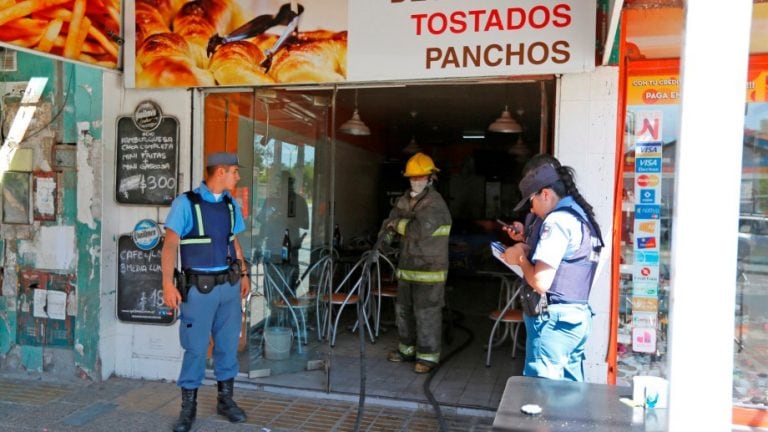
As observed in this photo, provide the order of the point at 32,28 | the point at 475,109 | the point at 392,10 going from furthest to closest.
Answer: the point at 475,109 < the point at 392,10 < the point at 32,28

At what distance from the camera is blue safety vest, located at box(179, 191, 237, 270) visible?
4043 millimetres

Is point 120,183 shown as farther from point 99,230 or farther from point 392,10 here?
point 392,10

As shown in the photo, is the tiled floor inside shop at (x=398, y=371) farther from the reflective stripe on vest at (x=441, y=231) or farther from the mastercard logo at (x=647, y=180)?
the mastercard logo at (x=647, y=180)

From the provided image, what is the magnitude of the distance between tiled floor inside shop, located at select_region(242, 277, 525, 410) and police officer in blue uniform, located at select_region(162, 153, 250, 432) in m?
0.89

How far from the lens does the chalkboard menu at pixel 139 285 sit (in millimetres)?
5035

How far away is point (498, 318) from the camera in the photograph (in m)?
5.56

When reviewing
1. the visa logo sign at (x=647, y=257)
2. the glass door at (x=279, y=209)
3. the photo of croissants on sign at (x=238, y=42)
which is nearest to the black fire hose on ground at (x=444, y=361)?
the glass door at (x=279, y=209)

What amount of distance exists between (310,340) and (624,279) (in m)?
2.79

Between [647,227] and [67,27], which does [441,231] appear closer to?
[647,227]

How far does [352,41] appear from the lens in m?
4.52

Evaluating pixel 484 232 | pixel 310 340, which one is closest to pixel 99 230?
pixel 310 340

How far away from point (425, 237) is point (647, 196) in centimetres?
202

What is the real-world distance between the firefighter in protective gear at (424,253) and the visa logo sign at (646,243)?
182 centimetres

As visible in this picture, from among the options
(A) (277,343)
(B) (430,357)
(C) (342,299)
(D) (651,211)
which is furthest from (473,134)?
(D) (651,211)
